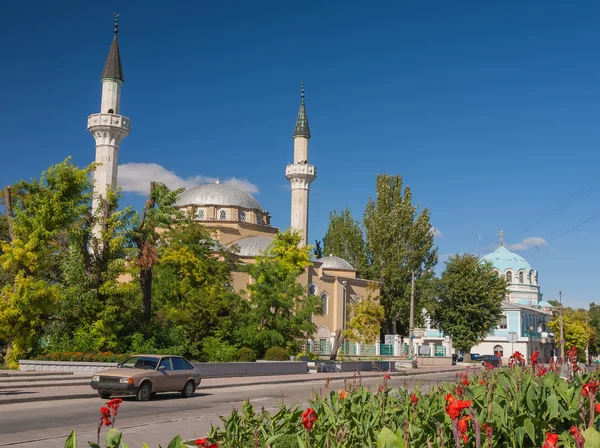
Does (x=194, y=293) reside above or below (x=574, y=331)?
above

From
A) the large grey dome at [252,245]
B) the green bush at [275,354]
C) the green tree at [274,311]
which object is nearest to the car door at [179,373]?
the green tree at [274,311]

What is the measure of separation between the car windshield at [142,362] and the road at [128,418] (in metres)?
0.91

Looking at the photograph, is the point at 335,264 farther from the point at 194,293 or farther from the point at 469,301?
the point at 194,293

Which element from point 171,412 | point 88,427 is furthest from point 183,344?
point 88,427

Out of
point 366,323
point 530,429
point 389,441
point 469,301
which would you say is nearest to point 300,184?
point 366,323

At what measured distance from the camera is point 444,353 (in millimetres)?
60000

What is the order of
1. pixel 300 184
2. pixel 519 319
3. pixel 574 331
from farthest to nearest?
pixel 574 331
pixel 519 319
pixel 300 184

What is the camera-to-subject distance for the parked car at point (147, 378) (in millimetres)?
17469

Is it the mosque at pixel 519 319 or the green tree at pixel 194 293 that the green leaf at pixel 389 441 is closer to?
the green tree at pixel 194 293

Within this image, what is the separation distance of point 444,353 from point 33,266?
1662 inches

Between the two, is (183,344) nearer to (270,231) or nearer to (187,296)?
(187,296)

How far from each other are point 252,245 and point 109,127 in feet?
58.4

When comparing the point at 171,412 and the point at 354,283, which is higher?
the point at 354,283

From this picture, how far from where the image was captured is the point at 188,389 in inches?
770
